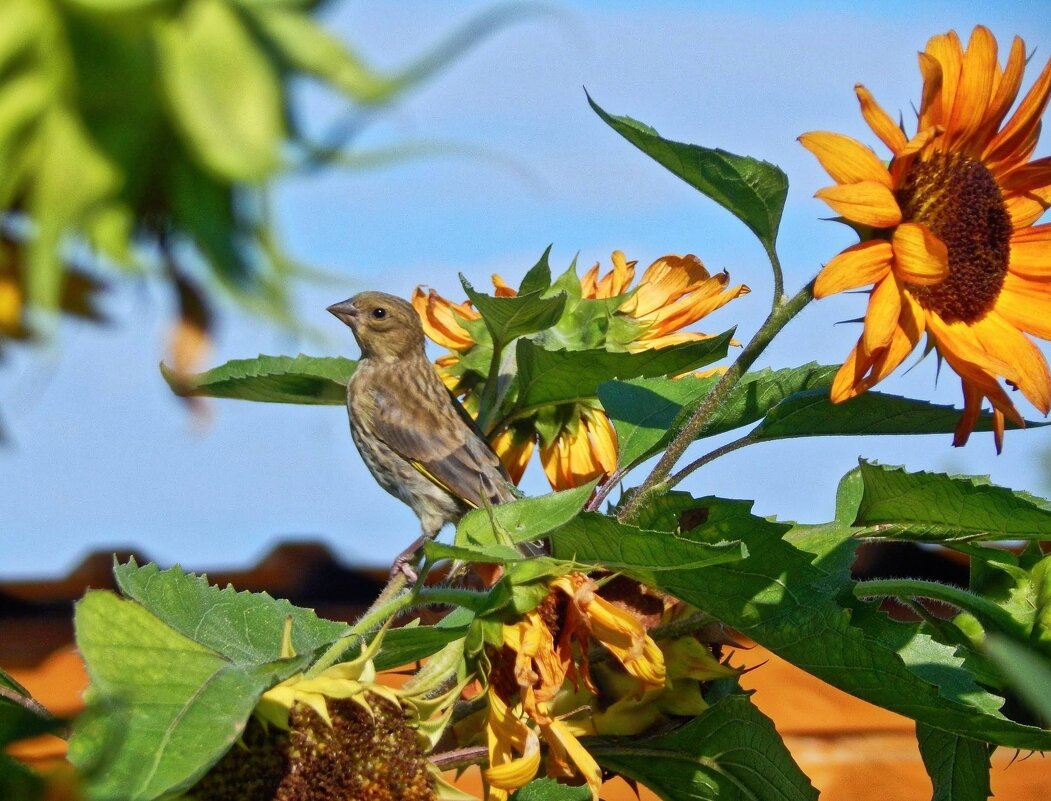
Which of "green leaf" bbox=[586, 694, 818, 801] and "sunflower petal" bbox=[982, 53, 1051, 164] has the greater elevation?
"sunflower petal" bbox=[982, 53, 1051, 164]

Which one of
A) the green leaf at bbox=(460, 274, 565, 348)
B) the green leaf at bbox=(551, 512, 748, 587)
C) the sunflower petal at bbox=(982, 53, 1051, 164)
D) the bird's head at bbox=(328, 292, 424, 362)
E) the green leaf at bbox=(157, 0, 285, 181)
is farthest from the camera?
the bird's head at bbox=(328, 292, 424, 362)

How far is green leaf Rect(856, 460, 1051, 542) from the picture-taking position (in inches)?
44.4

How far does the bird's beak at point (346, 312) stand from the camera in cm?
364

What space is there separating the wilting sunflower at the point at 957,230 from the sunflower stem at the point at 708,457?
174 mm

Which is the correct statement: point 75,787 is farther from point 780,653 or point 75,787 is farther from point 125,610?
point 780,653

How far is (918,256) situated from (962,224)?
0.36 feet

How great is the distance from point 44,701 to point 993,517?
4.87 ft

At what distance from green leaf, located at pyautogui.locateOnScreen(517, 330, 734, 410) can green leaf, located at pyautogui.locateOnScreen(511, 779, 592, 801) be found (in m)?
0.40

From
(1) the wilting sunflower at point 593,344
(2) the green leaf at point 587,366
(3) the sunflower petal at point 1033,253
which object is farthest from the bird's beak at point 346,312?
(3) the sunflower petal at point 1033,253

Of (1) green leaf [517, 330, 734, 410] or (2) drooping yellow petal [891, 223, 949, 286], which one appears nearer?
(2) drooping yellow petal [891, 223, 949, 286]

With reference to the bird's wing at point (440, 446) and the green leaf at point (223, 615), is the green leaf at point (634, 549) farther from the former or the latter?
the bird's wing at point (440, 446)

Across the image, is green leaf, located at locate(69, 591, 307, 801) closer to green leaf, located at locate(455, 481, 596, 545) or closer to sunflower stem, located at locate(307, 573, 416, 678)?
sunflower stem, located at locate(307, 573, 416, 678)

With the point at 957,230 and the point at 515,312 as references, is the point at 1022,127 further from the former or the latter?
the point at 515,312

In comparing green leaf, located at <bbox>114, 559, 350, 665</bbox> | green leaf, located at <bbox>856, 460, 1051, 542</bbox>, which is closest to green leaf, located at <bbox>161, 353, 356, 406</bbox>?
green leaf, located at <bbox>114, 559, 350, 665</bbox>
